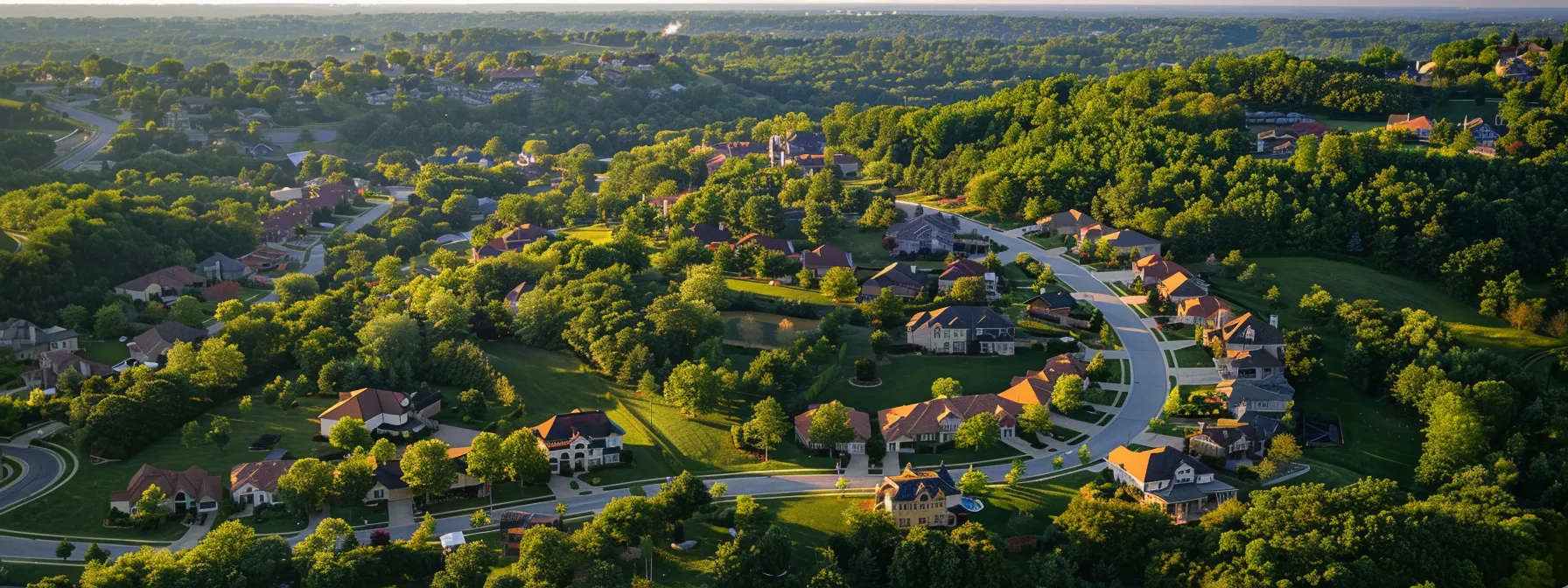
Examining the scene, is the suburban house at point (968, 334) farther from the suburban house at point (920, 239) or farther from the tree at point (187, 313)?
the tree at point (187, 313)

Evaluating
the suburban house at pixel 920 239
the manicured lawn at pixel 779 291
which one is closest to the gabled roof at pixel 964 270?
the suburban house at pixel 920 239

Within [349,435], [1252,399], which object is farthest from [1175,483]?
[349,435]

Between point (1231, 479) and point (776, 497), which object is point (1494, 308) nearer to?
point (1231, 479)

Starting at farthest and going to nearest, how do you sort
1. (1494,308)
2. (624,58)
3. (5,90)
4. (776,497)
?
1. (624,58)
2. (5,90)
3. (1494,308)
4. (776,497)

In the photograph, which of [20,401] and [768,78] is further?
[768,78]

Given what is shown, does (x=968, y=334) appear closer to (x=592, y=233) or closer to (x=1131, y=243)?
(x=1131, y=243)

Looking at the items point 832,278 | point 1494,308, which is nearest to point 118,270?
point 832,278

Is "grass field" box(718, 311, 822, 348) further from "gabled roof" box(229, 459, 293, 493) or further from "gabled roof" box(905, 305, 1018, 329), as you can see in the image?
"gabled roof" box(229, 459, 293, 493)
